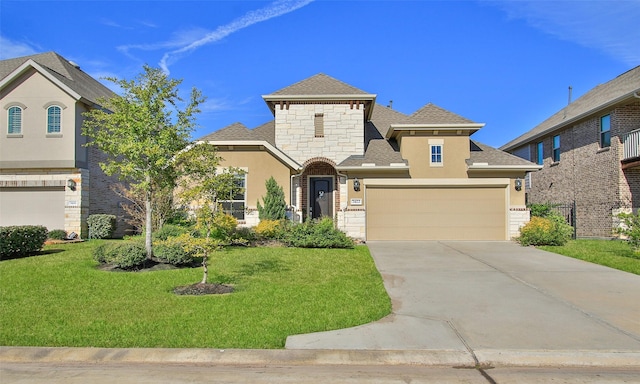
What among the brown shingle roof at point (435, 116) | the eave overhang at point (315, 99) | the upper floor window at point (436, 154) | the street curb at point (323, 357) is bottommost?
the street curb at point (323, 357)

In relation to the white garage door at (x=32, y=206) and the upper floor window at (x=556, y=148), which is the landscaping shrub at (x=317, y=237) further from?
the upper floor window at (x=556, y=148)

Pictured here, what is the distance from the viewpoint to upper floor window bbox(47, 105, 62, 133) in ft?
57.5

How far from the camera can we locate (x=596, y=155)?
1994cm

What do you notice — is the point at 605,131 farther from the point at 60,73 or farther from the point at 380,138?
the point at 60,73

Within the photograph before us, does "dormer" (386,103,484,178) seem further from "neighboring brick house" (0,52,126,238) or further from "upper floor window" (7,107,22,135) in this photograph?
"upper floor window" (7,107,22,135)

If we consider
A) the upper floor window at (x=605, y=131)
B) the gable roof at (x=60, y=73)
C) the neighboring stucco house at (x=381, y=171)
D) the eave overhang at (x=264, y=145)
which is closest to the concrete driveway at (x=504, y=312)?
the neighboring stucco house at (x=381, y=171)

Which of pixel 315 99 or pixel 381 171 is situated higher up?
pixel 315 99

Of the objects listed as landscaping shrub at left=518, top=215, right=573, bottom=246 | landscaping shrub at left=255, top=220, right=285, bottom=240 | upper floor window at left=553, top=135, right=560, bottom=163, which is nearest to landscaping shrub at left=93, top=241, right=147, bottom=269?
landscaping shrub at left=255, top=220, right=285, bottom=240

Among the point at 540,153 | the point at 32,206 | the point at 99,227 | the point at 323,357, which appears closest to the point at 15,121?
the point at 32,206

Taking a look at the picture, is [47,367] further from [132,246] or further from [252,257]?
[252,257]

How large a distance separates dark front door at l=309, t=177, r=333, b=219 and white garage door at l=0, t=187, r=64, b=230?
10527mm

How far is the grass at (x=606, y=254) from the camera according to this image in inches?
452

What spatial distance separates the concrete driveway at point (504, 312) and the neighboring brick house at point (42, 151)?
1328 cm

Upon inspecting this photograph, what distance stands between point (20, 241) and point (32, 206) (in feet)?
21.2
